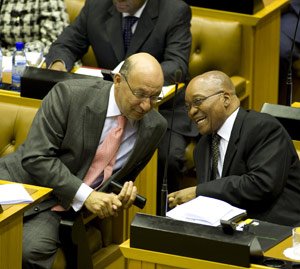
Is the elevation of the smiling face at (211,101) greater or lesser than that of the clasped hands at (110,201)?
greater

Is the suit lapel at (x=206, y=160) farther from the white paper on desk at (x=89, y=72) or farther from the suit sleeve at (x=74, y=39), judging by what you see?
the suit sleeve at (x=74, y=39)

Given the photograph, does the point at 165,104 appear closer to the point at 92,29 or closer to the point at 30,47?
the point at 92,29

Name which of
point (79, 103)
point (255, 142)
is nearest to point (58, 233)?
point (79, 103)

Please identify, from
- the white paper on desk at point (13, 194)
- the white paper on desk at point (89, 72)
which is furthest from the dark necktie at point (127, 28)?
the white paper on desk at point (13, 194)

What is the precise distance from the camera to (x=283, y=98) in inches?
239

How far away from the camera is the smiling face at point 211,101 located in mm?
3924

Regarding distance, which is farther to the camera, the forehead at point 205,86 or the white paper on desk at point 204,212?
the forehead at point 205,86

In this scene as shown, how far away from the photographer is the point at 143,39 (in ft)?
16.5

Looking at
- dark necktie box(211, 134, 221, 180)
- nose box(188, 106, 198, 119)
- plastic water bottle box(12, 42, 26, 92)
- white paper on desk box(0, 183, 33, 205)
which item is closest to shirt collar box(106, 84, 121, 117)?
nose box(188, 106, 198, 119)

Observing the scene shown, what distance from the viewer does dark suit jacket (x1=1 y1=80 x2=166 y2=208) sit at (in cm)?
393

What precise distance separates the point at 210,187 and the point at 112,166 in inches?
16.7

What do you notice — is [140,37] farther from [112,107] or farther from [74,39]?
[112,107]

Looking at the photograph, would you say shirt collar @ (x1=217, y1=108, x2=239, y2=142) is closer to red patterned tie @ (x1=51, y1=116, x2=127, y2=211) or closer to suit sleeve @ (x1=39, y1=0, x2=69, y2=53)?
red patterned tie @ (x1=51, y1=116, x2=127, y2=211)

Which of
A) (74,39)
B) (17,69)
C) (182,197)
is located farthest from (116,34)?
(182,197)
